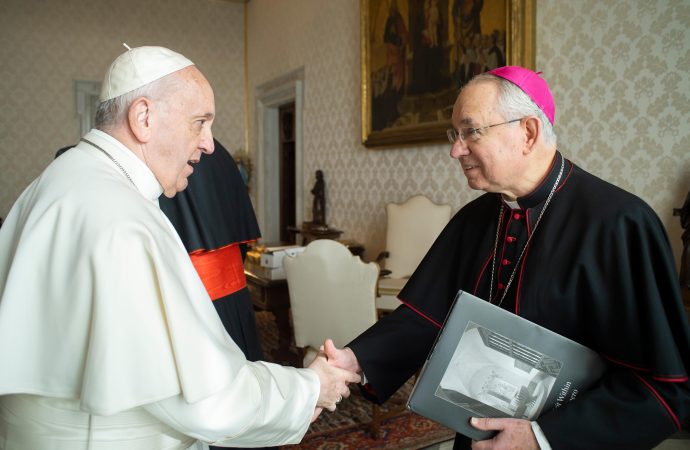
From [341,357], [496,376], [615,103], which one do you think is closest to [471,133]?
[496,376]

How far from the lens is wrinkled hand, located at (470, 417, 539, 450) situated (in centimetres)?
132

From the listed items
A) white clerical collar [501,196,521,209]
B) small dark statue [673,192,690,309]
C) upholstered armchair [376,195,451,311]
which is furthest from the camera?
upholstered armchair [376,195,451,311]

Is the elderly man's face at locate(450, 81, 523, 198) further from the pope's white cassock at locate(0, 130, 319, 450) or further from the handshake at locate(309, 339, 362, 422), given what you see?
the pope's white cassock at locate(0, 130, 319, 450)

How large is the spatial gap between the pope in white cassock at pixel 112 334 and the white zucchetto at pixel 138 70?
0.19 ft

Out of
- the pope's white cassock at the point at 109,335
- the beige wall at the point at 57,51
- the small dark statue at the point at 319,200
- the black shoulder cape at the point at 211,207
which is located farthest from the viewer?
the beige wall at the point at 57,51

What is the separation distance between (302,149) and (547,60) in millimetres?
4442

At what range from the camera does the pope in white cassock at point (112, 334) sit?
1.13 meters

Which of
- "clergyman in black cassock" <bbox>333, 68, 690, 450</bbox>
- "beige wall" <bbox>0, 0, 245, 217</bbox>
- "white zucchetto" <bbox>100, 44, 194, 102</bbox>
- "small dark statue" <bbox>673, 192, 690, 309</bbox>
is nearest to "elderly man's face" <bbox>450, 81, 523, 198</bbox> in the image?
"clergyman in black cassock" <bbox>333, 68, 690, 450</bbox>

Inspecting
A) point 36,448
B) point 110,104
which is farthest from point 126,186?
point 36,448

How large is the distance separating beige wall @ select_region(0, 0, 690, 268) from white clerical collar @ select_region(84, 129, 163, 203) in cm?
321

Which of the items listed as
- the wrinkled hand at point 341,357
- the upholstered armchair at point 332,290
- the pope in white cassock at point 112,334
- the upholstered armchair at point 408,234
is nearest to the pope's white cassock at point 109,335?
the pope in white cassock at point 112,334

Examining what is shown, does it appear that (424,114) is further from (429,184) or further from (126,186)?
(126,186)

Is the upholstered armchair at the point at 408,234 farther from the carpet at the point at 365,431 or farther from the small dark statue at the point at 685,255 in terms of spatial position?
the small dark statue at the point at 685,255

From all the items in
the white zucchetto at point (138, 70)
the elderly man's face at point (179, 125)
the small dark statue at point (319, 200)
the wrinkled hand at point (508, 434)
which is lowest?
the wrinkled hand at point (508, 434)
